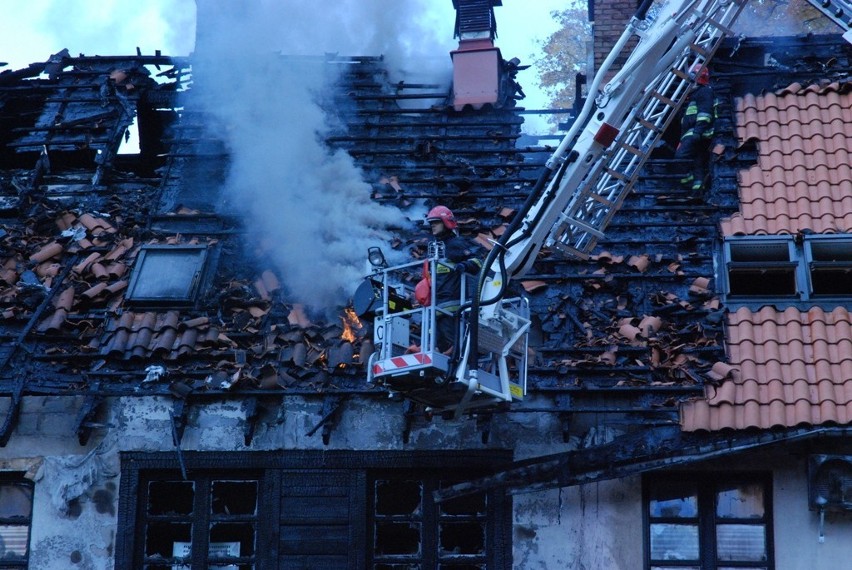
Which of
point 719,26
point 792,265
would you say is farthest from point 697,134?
point 719,26

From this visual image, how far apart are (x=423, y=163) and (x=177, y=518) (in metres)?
5.12

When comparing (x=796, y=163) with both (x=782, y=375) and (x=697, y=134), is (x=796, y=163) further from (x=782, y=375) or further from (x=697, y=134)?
(x=782, y=375)

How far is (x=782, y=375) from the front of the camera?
A: 11602 millimetres

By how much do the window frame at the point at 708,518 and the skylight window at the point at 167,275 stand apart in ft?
17.1

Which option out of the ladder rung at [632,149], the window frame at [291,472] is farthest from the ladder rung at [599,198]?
the window frame at [291,472]

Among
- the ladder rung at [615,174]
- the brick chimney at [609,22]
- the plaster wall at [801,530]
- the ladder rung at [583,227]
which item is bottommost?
the plaster wall at [801,530]

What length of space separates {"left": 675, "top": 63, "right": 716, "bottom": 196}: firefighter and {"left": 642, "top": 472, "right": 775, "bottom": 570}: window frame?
11.7ft

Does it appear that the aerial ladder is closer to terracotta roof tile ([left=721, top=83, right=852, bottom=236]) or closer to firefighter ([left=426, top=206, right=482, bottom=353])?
firefighter ([left=426, top=206, right=482, bottom=353])

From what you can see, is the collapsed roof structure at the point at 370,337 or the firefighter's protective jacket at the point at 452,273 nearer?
the firefighter's protective jacket at the point at 452,273

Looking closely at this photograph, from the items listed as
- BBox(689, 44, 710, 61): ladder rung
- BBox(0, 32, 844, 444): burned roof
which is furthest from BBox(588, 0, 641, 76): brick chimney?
BBox(689, 44, 710, 61): ladder rung

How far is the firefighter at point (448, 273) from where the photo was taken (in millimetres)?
10602

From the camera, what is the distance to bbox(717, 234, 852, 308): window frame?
12.4 meters

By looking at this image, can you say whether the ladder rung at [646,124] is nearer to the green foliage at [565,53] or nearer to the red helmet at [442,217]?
the red helmet at [442,217]

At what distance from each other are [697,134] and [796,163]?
1190 millimetres
